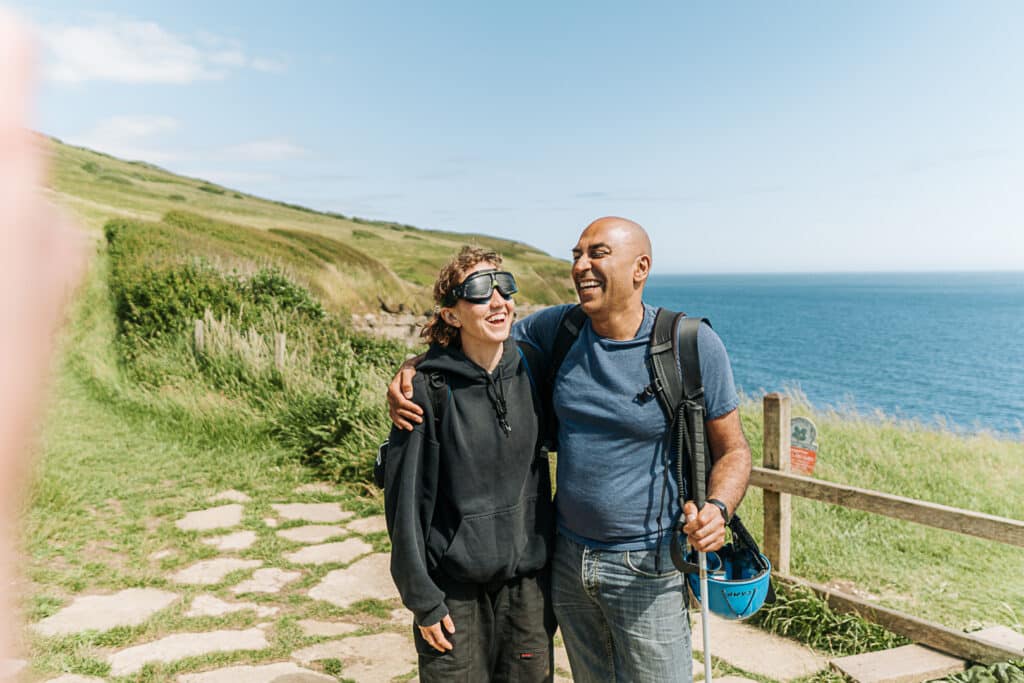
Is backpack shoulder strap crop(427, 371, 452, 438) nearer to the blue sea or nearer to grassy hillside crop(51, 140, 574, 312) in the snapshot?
grassy hillside crop(51, 140, 574, 312)

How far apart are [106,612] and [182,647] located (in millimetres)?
785

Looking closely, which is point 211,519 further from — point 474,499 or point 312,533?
point 474,499

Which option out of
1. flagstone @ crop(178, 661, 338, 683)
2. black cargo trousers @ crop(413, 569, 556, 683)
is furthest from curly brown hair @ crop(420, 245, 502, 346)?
flagstone @ crop(178, 661, 338, 683)

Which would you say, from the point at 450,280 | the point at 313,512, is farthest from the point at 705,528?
the point at 313,512

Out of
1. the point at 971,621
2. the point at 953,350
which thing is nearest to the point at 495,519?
the point at 971,621

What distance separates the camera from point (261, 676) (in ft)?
13.3

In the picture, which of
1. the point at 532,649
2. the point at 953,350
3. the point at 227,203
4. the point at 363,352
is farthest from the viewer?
the point at 953,350

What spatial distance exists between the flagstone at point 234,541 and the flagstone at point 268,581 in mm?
541

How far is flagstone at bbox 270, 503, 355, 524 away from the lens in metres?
6.75

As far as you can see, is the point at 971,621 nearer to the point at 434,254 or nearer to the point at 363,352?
the point at 363,352

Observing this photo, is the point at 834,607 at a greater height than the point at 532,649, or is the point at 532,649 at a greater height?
the point at 532,649

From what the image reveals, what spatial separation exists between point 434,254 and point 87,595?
37.7 metres

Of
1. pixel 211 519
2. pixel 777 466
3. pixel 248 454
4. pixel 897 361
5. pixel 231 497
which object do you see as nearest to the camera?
pixel 777 466

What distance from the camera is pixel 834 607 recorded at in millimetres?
4926
